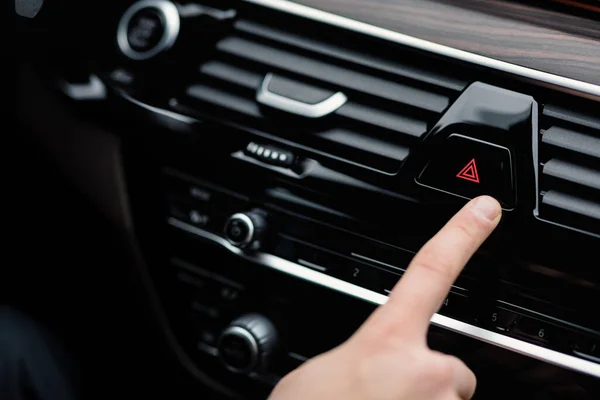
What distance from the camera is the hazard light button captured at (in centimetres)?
79

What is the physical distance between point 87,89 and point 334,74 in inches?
13.8

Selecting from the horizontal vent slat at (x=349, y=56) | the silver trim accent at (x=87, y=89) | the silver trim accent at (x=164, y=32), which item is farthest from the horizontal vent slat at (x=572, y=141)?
the silver trim accent at (x=87, y=89)

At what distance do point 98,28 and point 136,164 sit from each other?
185mm

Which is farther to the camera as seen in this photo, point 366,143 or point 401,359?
point 366,143

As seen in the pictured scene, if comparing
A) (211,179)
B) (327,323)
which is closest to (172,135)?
(211,179)

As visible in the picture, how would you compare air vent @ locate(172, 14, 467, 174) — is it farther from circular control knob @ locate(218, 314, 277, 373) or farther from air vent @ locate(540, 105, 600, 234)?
circular control knob @ locate(218, 314, 277, 373)

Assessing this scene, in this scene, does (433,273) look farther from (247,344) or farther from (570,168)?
(247,344)

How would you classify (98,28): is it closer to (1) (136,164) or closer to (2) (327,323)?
(1) (136,164)

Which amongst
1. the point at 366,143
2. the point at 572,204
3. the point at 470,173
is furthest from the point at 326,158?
the point at 572,204

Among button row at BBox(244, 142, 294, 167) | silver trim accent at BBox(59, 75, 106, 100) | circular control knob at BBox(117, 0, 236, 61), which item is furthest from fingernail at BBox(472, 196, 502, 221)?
silver trim accent at BBox(59, 75, 106, 100)

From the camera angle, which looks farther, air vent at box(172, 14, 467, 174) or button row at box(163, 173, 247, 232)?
button row at box(163, 173, 247, 232)

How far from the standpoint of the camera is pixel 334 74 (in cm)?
86

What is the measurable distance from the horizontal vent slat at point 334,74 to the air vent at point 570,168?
116 mm

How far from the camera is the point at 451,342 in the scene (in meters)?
0.90
